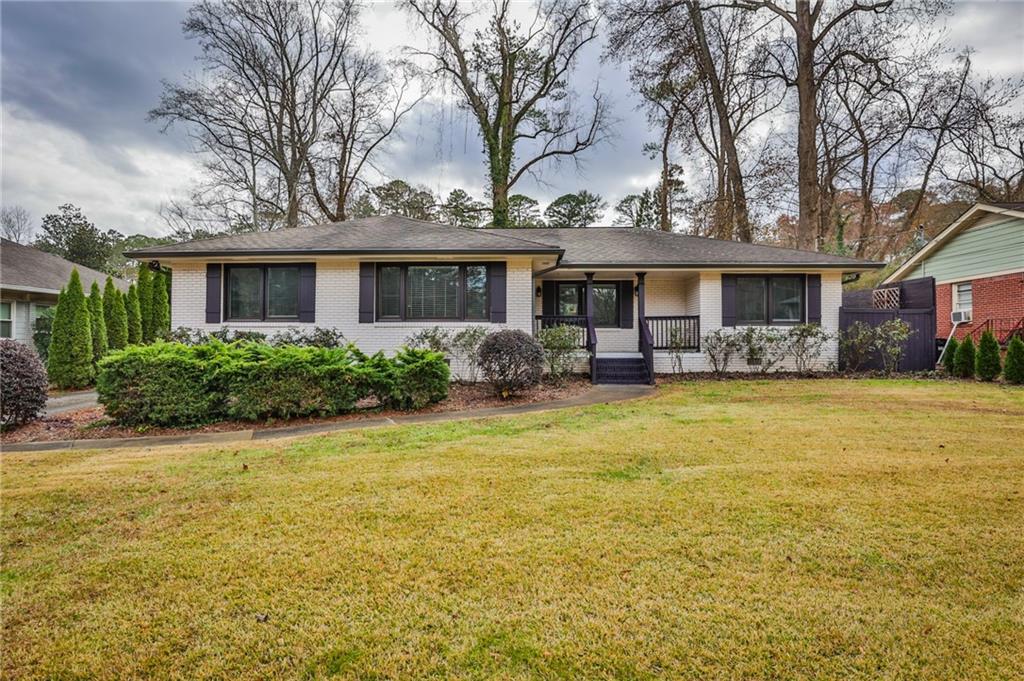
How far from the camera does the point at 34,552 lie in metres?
2.81

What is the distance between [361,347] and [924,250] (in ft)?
61.6

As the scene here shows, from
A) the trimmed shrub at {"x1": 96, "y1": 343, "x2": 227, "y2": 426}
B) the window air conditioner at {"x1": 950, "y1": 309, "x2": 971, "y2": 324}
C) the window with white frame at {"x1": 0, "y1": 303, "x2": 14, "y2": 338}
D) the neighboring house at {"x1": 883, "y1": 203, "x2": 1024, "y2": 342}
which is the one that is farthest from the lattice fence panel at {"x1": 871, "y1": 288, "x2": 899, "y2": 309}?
the window with white frame at {"x1": 0, "y1": 303, "x2": 14, "y2": 338}

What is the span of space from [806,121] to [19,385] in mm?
20943

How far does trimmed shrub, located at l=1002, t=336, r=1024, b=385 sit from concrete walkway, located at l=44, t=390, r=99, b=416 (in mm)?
17654

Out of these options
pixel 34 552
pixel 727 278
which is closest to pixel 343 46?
pixel 727 278

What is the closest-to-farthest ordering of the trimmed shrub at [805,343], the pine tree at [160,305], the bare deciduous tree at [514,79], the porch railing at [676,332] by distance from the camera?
the trimmed shrub at [805,343] < the porch railing at [676,332] < the pine tree at [160,305] < the bare deciduous tree at [514,79]

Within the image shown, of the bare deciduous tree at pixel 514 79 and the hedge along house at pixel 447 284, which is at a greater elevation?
the bare deciduous tree at pixel 514 79

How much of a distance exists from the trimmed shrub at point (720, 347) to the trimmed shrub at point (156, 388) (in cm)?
1046

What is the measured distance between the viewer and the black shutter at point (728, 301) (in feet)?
39.6

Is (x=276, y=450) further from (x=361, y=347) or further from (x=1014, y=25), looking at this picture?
(x=1014, y=25)

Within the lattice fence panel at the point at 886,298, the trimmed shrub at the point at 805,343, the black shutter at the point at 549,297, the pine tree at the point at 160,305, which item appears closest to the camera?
the trimmed shrub at the point at 805,343

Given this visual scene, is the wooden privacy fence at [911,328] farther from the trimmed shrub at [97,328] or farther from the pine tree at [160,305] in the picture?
the pine tree at [160,305]

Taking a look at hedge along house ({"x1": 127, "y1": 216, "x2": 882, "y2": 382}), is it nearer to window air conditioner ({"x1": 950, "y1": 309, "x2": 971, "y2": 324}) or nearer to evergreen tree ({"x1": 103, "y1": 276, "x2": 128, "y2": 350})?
evergreen tree ({"x1": 103, "y1": 276, "x2": 128, "y2": 350})

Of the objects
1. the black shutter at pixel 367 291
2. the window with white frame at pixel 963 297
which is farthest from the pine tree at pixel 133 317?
the window with white frame at pixel 963 297
